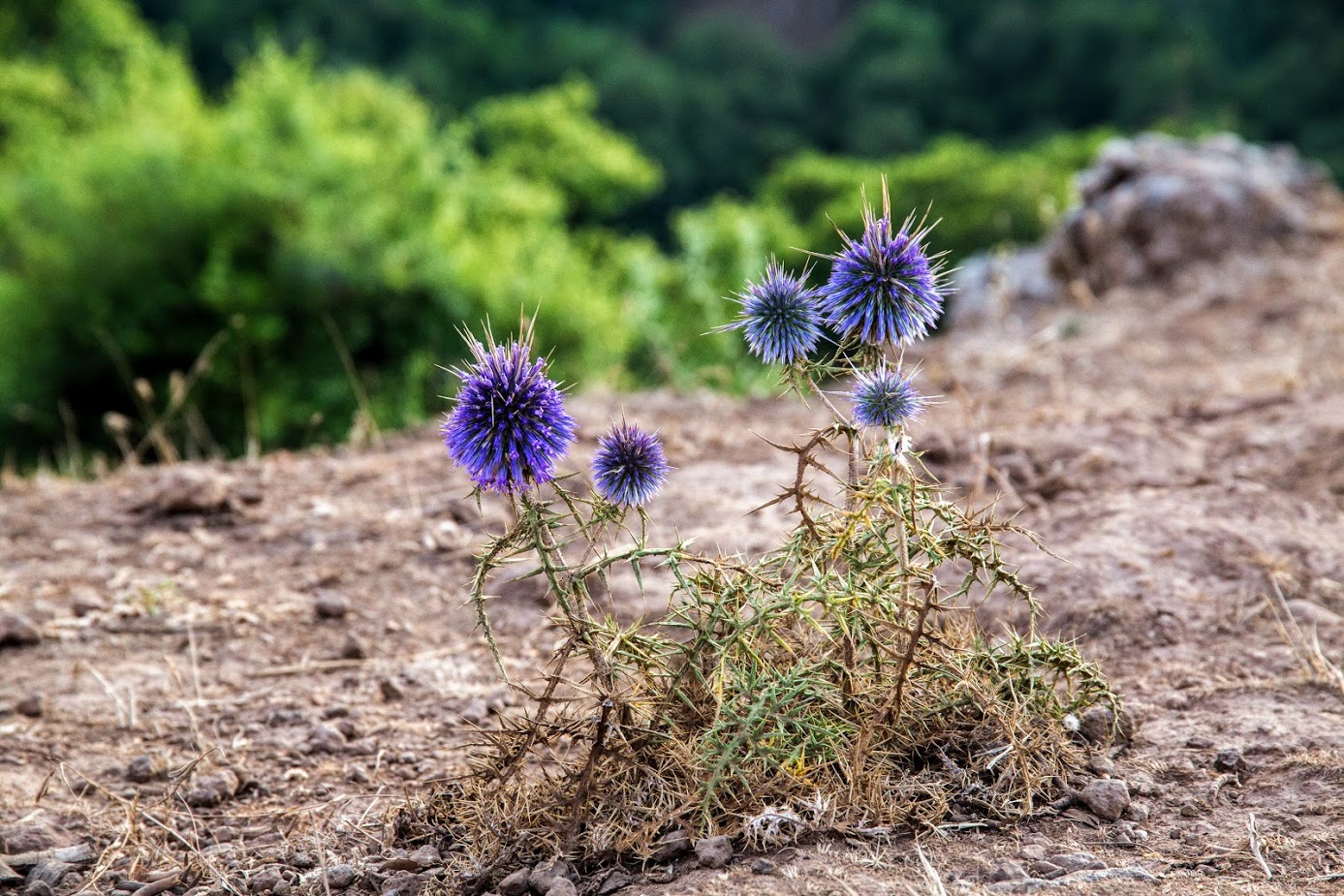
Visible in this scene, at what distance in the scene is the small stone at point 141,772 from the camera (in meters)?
2.85

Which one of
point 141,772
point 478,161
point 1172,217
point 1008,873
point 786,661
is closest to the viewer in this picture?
point 1008,873

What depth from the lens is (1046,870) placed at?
2.08 m

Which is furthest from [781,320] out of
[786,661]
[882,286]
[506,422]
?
[786,661]

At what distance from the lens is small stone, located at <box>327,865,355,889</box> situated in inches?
90.0

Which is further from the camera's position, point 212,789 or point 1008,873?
point 212,789

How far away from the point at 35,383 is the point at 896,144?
2135cm

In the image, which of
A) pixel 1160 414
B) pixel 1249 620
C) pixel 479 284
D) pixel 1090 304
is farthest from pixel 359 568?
pixel 479 284

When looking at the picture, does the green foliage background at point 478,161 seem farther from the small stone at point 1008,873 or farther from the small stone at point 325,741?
the small stone at point 1008,873

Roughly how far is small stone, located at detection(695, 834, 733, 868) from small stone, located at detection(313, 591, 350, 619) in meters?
1.83

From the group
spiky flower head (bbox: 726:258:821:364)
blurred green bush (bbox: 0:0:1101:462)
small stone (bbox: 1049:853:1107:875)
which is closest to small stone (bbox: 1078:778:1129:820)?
small stone (bbox: 1049:853:1107:875)

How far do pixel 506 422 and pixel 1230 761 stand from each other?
1.60m

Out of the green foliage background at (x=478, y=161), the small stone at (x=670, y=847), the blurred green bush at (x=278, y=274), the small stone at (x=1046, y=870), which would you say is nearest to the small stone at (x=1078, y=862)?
the small stone at (x=1046, y=870)

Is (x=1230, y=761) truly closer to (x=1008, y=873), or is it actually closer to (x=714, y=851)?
(x=1008, y=873)

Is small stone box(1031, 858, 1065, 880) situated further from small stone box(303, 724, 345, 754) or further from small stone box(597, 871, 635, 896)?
small stone box(303, 724, 345, 754)
